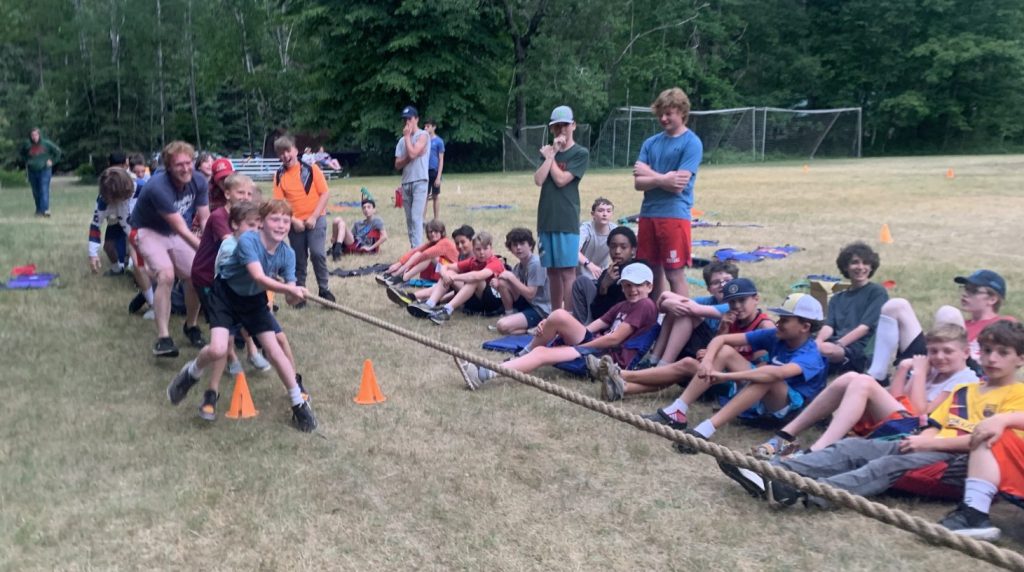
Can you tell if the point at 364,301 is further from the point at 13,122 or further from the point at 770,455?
the point at 13,122

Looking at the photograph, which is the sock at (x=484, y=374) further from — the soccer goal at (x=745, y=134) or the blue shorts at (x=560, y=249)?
the soccer goal at (x=745, y=134)

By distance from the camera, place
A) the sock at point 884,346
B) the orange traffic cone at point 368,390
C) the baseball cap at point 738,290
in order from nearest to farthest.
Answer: the baseball cap at point 738,290 < the sock at point 884,346 < the orange traffic cone at point 368,390

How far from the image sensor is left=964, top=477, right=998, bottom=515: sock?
11.6 feet

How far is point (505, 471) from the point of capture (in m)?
4.30

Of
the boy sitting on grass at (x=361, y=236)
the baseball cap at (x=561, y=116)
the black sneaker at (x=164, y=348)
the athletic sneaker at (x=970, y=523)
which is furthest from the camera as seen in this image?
the boy sitting on grass at (x=361, y=236)

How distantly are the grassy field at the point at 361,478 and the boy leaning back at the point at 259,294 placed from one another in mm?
283

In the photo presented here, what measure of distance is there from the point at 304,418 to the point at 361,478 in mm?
887

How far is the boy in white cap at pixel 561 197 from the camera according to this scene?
6.57 meters

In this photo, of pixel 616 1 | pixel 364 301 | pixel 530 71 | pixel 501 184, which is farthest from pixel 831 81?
pixel 364 301

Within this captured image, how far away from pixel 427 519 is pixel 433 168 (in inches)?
419

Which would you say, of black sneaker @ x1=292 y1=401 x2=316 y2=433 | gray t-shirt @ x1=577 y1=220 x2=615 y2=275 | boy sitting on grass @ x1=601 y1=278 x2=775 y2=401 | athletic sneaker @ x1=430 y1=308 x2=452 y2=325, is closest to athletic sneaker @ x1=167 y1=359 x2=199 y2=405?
black sneaker @ x1=292 y1=401 x2=316 y2=433

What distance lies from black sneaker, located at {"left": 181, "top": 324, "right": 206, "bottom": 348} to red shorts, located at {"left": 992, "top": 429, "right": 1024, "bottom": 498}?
567cm

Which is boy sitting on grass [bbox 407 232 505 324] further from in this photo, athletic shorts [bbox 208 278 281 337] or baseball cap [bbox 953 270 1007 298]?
baseball cap [bbox 953 270 1007 298]

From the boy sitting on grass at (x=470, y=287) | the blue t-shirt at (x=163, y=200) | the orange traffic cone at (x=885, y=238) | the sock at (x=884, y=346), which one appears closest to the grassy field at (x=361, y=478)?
the boy sitting on grass at (x=470, y=287)
